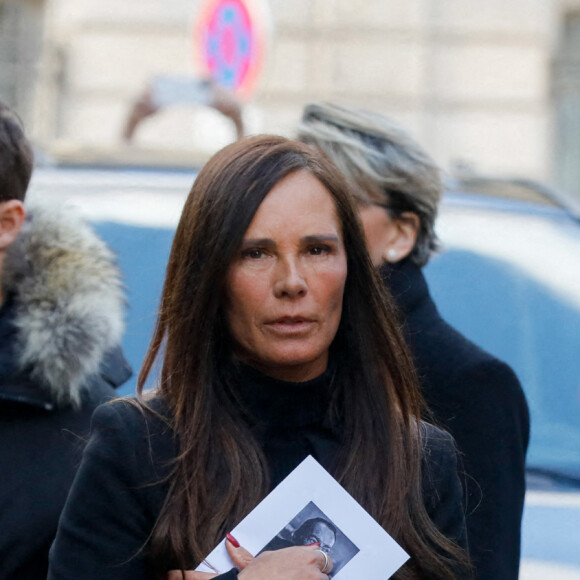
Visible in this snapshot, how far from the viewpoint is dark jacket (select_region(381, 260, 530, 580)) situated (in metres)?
2.56

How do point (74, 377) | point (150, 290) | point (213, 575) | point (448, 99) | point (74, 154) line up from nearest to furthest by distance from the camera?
point (213, 575), point (74, 377), point (150, 290), point (74, 154), point (448, 99)

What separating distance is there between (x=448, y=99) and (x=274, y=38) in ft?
5.68

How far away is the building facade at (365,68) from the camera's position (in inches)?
492

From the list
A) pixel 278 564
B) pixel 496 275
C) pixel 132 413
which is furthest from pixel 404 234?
pixel 278 564

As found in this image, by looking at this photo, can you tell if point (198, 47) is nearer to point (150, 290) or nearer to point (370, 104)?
point (370, 104)

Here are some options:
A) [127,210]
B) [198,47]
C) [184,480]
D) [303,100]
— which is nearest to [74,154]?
[127,210]

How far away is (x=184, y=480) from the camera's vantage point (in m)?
2.08

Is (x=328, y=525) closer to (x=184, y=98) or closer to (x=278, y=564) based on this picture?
(x=278, y=564)

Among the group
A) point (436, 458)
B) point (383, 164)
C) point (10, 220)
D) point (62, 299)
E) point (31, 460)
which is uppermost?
point (383, 164)

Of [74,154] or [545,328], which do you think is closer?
[545,328]

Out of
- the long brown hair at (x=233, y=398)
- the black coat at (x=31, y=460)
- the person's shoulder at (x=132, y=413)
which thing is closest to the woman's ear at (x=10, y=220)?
the black coat at (x=31, y=460)

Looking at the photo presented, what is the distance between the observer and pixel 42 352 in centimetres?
256

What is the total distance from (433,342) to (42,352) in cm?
81

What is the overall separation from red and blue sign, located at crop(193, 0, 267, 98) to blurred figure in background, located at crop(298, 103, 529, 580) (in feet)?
21.0
